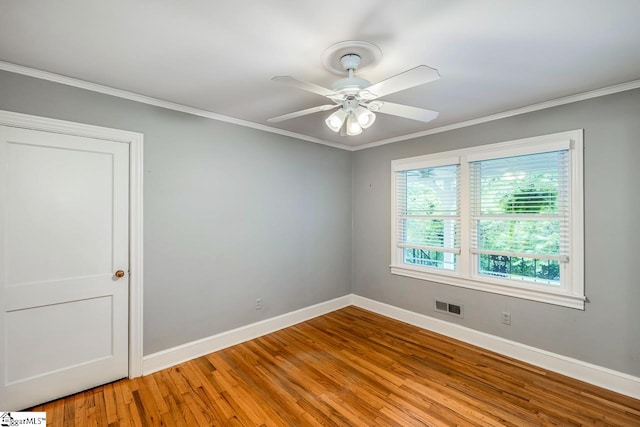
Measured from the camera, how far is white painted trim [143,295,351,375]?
8.80ft

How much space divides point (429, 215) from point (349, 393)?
2266 millimetres

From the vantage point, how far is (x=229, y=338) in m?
3.16

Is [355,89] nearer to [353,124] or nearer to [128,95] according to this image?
[353,124]

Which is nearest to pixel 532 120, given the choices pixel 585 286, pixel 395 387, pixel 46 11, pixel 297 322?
pixel 585 286

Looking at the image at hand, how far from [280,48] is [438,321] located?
3361 millimetres

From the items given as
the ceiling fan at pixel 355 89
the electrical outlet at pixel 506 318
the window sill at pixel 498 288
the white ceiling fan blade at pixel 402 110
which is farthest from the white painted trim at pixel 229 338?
the white ceiling fan blade at pixel 402 110

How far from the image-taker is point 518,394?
92.0 inches

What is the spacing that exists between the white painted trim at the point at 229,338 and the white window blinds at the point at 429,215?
1.44m

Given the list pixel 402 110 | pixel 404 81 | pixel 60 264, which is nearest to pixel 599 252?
pixel 402 110

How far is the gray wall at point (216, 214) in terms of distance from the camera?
256 cm

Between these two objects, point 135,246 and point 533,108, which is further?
point 533,108

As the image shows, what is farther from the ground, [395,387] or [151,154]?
[151,154]

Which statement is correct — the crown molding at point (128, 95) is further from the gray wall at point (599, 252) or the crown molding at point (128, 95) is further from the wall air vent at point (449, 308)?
the wall air vent at point (449, 308)

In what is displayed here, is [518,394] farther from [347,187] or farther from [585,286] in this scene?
[347,187]
